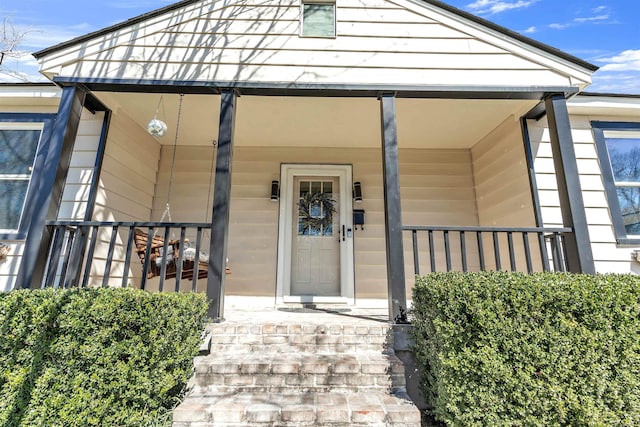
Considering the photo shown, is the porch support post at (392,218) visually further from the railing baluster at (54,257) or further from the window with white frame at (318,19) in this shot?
the railing baluster at (54,257)

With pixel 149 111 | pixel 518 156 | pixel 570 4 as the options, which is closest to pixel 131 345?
pixel 149 111

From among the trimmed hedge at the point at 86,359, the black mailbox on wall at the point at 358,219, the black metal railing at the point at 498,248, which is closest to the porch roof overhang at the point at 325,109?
the black mailbox on wall at the point at 358,219

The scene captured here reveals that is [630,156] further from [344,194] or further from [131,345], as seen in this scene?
[131,345]

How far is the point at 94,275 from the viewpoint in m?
3.43

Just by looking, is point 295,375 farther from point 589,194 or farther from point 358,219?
point 589,194

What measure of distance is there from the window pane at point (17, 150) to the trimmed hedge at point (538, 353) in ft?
15.7

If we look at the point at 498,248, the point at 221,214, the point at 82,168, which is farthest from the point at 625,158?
the point at 82,168

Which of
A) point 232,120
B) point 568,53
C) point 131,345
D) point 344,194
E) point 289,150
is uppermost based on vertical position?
point 568,53

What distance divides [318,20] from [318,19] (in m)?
0.02

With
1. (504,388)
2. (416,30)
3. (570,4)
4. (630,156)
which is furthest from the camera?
(570,4)

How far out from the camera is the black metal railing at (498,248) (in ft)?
9.64

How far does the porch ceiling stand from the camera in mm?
3645

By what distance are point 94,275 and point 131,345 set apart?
215cm

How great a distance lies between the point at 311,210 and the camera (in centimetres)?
473
